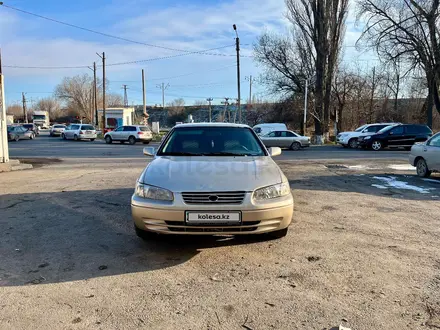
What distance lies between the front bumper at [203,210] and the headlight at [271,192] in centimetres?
10

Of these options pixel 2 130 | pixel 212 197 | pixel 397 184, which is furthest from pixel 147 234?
pixel 2 130

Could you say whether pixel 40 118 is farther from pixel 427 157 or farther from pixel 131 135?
pixel 427 157

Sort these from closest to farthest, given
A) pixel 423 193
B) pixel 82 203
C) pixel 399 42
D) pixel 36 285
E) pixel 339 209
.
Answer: pixel 36 285 < pixel 339 209 < pixel 82 203 < pixel 423 193 < pixel 399 42

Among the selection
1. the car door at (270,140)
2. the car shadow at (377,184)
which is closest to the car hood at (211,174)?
the car shadow at (377,184)

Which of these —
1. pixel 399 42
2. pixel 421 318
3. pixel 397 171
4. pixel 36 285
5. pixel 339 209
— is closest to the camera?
pixel 421 318

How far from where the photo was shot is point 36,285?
345 centimetres

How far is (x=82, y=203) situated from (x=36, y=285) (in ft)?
11.9

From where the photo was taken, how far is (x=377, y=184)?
9.17 m

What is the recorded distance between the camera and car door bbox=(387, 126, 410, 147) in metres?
22.6

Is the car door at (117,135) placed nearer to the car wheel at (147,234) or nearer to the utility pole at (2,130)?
the utility pole at (2,130)

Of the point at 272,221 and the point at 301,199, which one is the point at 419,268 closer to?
the point at 272,221

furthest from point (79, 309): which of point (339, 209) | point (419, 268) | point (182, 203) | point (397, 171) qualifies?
point (397, 171)

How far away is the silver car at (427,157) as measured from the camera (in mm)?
9641

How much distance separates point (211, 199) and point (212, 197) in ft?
0.08
